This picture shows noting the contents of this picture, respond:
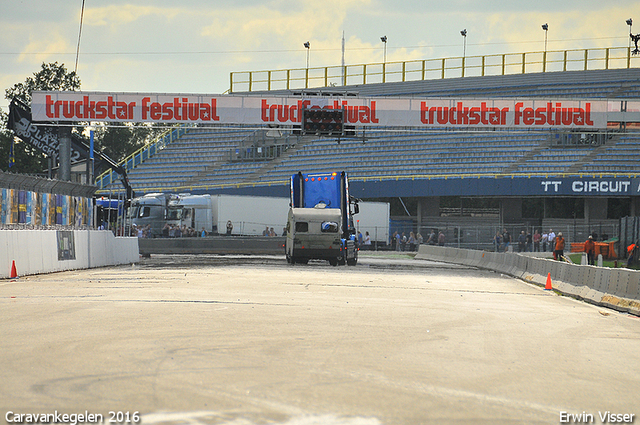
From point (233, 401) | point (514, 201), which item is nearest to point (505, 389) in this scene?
point (233, 401)

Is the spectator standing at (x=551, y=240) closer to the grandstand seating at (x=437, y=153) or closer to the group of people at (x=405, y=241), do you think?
the grandstand seating at (x=437, y=153)

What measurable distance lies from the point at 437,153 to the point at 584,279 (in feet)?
120

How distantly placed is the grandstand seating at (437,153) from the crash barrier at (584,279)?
21043 millimetres

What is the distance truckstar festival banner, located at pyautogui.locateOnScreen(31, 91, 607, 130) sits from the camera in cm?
3350

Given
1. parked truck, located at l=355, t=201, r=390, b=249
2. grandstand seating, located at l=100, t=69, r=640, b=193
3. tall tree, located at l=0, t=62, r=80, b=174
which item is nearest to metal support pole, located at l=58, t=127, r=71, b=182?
grandstand seating, located at l=100, t=69, r=640, b=193

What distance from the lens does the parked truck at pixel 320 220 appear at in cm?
2933

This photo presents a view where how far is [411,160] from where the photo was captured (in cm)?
5431

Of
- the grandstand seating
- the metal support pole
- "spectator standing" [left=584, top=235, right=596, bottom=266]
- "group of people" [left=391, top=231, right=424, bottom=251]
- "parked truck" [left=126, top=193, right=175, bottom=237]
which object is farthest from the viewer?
the grandstand seating

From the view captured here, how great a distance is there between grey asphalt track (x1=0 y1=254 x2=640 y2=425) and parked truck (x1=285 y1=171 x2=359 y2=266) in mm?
14741

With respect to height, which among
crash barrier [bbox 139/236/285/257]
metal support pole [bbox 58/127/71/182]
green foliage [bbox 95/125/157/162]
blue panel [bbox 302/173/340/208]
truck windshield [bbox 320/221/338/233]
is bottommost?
crash barrier [bbox 139/236/285/257]

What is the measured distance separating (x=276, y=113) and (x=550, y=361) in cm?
2671

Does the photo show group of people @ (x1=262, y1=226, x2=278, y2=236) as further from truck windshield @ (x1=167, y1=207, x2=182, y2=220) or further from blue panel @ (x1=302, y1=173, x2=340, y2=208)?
blue panel @ (x1=302, y1=173, x2=340, y2=208)

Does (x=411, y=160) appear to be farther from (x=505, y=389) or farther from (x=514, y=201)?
(x=505, y=389)

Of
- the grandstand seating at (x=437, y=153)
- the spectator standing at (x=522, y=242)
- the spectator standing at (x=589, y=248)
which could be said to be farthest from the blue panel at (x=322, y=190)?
the spectator standing at (x=522, y=242)
